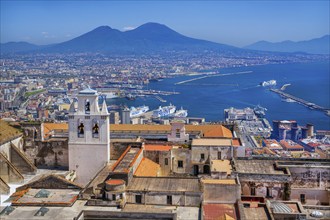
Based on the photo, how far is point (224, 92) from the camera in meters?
110

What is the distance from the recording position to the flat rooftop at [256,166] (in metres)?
17.9

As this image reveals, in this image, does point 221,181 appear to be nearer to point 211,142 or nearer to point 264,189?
point 264,189

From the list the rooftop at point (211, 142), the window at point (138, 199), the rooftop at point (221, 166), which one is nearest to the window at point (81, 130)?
the rooftop at point (211, 142)

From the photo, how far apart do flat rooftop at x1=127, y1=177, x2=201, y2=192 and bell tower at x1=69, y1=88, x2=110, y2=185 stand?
3.35 meters

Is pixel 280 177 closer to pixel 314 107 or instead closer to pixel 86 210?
pixel 86 210

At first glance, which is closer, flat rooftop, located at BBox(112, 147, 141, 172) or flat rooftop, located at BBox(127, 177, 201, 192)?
flat rooftop, located at BBox(127, 177, 201, 192)

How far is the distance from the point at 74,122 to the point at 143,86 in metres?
104

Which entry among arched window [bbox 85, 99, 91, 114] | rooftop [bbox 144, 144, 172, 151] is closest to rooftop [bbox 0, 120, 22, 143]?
arched window [bbox 85, 99, 91, 114]

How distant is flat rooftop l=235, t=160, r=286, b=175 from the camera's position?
58.9 ft

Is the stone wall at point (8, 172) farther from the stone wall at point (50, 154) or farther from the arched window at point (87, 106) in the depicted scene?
the arched window at point (87, 106)

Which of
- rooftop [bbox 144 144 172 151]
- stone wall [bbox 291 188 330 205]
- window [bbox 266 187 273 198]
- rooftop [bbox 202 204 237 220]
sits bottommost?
stone wall [bbox 291 188 330 205]

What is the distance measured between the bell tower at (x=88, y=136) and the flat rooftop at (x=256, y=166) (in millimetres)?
5573

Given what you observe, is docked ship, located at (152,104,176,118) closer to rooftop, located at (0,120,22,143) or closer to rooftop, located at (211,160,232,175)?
rooftop, located at (0,120,22,143)

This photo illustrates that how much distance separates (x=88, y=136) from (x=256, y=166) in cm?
712
